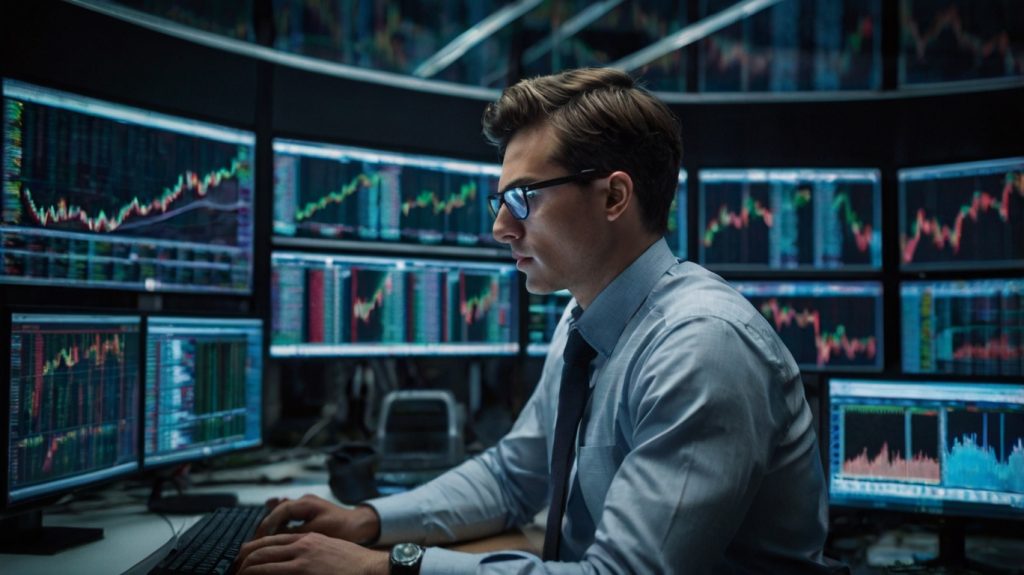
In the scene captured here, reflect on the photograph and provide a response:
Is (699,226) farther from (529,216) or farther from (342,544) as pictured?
(342,544)

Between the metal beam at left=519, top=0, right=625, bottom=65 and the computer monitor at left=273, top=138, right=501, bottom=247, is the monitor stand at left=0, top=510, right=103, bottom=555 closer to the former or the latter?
the computer monitor at left=273, top=138, right=501, bottom=247

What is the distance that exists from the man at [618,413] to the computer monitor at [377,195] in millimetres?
822

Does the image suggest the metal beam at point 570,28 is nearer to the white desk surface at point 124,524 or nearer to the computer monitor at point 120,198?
the computer monitor at point 120,198

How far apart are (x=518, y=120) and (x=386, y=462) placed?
107 cm

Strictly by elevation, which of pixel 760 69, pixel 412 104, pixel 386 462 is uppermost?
pixel 760 69

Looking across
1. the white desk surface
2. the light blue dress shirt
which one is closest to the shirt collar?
the light blue dress shirt

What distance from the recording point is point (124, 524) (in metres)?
1.51

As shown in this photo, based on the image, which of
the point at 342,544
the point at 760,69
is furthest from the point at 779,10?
the point at 342,544

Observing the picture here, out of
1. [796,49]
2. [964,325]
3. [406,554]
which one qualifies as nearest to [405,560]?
[406,554]

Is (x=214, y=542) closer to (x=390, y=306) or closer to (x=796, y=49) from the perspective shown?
(x=390, y=306)

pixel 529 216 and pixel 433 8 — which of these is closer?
pixel 529 216

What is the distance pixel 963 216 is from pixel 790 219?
0.46 m

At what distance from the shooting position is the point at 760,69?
2676 mm

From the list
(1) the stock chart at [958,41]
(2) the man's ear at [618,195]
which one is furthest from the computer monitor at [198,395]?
(1) the stock chart at [958,41]
